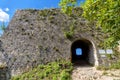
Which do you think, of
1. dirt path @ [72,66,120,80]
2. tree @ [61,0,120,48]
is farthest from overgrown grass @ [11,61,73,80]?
tree @ [61,0,120,48]

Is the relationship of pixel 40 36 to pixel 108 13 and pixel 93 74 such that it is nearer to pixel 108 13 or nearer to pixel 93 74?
pixel 93 74

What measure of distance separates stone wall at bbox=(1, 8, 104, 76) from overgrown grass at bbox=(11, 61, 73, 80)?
0.45 meters

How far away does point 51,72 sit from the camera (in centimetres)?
1217

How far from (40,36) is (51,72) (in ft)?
8.84

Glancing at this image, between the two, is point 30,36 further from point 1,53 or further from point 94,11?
point 94,11

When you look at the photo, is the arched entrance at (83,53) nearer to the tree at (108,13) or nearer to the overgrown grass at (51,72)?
the overgrown grass at (51,72)

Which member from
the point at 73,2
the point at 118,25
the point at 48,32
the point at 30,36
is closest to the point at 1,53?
the point at 30,36

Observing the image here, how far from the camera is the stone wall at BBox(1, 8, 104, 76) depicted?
1323 centimetres

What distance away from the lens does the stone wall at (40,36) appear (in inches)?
521

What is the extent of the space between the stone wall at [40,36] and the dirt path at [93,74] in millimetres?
1328

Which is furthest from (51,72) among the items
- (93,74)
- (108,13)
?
(108,13)

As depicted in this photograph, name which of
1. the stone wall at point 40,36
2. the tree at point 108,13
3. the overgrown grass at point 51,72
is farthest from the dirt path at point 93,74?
the tree at point 108,13

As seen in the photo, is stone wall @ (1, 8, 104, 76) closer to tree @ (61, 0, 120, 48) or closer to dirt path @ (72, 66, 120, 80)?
dirt path @ (72, 66, 120, 80)

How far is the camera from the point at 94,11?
5.71 meters
